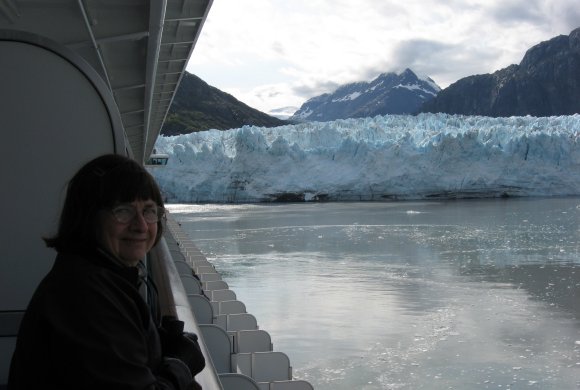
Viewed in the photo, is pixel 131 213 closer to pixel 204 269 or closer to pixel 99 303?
pixel 99 303

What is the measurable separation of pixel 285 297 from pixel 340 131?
83.4 feet

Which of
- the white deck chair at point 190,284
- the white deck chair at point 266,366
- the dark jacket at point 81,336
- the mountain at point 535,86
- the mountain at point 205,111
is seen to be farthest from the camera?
the mountain at point 535,86

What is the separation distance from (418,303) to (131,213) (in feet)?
20.0

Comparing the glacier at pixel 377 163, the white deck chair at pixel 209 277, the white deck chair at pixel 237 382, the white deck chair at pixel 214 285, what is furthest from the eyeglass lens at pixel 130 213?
the glacier at pixel 377 163

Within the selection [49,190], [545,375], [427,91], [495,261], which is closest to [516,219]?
[495,261]

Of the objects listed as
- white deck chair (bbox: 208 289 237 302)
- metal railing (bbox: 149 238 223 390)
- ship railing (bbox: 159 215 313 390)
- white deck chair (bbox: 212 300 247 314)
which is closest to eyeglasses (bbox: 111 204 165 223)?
metal railing (bbox: 149 238 223 390)

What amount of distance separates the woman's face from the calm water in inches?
134

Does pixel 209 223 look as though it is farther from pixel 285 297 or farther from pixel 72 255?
pixel 72 255

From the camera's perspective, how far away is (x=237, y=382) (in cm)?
237

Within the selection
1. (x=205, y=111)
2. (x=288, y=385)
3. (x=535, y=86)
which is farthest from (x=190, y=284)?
(x=535, y=86)

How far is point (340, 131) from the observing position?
105 feet

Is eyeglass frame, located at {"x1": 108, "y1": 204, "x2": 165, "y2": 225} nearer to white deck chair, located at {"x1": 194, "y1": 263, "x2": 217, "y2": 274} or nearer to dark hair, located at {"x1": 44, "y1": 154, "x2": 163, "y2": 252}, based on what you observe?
dark hair, located at {"x1": 44, "y1": 154, "x2": 163, "y2": 252}

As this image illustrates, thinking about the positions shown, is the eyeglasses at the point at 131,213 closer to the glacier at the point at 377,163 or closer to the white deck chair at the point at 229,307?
the white deck chair at the point at 229,307

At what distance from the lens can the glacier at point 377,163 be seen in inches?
1107
